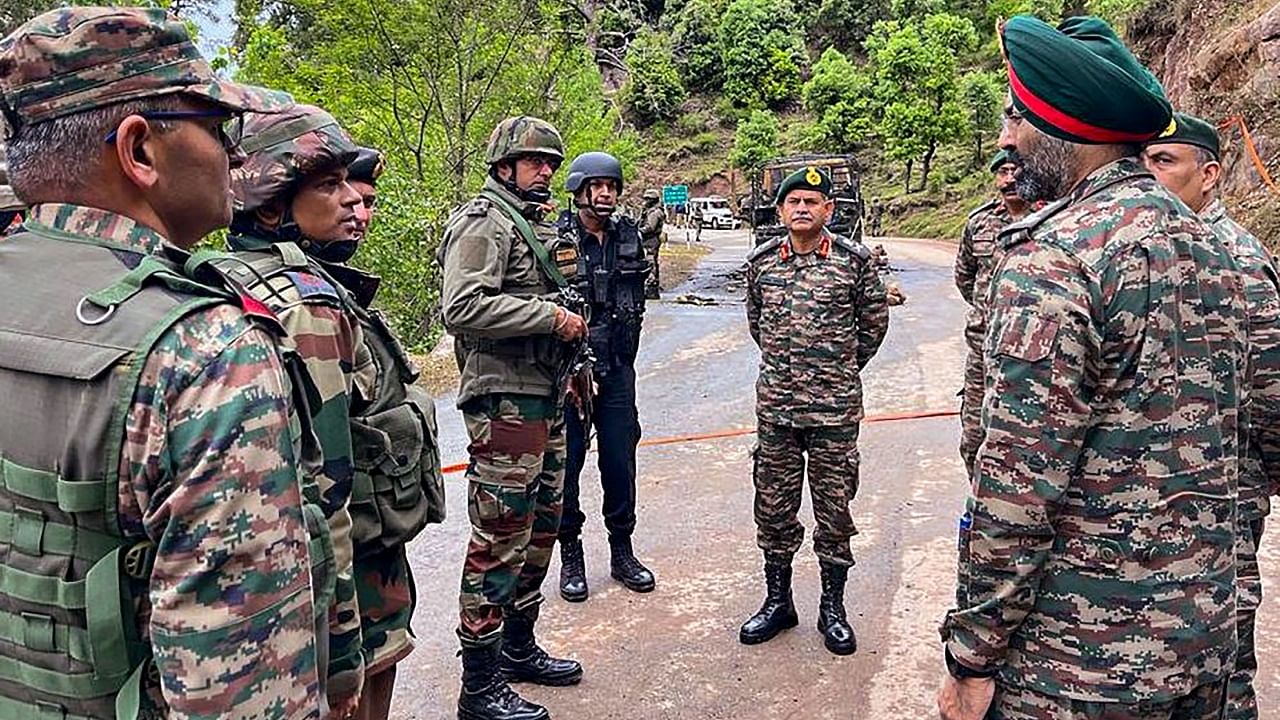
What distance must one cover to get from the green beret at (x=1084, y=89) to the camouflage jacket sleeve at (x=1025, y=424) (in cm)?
26

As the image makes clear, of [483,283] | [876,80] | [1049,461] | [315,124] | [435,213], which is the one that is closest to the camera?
[1049,461]

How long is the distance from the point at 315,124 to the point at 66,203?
876mm

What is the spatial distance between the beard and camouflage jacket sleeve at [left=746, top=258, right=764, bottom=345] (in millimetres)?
2184

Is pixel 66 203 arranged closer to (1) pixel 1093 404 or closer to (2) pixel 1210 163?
(1) pixel 1093 404

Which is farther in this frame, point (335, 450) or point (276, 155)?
point (276, 155)

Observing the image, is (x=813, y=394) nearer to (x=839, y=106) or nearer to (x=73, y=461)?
(x=73, y=461)

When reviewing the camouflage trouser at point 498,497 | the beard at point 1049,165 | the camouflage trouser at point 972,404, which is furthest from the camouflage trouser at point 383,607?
the camouflage trouser at point 972,404

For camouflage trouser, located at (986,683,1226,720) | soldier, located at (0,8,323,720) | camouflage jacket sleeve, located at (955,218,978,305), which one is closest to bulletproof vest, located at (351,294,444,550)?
soldier, located at (0,8,323,720)

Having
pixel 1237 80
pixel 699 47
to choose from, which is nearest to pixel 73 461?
pixel 1237 80

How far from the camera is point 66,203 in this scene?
1317mm

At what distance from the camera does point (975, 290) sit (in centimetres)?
504

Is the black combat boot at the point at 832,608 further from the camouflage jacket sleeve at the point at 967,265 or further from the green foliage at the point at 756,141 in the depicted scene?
the green foliage at the point at 756,141

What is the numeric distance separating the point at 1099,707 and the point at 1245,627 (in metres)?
0.83

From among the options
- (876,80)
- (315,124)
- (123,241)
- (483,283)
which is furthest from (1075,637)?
(876,80)
